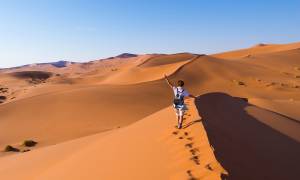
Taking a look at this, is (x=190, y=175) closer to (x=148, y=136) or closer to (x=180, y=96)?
(x=180, y=96)

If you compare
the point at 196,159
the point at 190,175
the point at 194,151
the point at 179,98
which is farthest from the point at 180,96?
the point at 190,175

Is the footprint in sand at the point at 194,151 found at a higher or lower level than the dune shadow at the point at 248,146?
higher

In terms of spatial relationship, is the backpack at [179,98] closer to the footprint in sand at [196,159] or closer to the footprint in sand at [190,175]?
the footprint in sand at [196,159]

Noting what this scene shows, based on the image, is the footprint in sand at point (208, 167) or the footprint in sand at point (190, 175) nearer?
the footprint in sand at point (190, 175)

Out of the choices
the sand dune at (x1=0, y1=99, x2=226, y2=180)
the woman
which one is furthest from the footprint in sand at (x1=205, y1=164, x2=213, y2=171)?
the woman

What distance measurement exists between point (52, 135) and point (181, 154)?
1326 centimetres

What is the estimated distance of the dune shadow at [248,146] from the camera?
6.41 meters

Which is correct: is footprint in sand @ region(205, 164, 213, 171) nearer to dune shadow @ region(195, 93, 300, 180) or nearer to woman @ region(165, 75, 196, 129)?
dune shadow @ region(195, 93, 300, 180)

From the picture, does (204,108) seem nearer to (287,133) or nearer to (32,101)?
(287,133)

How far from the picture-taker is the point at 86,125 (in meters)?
20.5

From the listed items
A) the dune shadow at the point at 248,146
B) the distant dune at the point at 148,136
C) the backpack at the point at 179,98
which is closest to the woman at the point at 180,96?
the backpack at the point at 179,98

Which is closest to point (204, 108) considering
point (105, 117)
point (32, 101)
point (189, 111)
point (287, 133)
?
point (189, 111)

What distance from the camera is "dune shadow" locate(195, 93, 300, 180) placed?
6412mm

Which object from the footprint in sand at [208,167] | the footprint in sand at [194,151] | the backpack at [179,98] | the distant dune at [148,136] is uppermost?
the backpack at [179,98]
